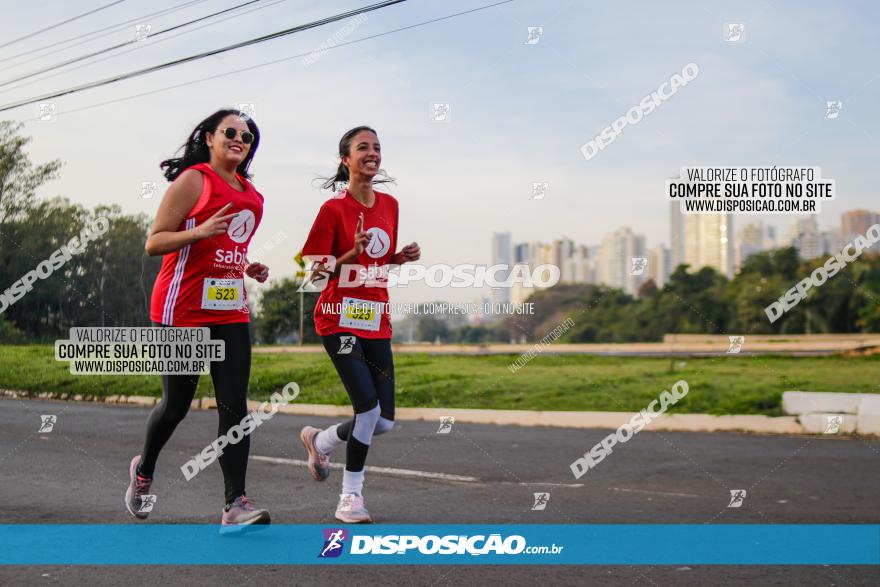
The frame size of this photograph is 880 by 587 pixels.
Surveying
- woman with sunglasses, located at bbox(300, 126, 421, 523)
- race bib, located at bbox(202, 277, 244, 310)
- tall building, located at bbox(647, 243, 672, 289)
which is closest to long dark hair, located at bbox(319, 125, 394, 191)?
woman with sunglasses, located at bbox(300, 126, 421, 523)

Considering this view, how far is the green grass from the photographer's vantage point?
14703 millimetres

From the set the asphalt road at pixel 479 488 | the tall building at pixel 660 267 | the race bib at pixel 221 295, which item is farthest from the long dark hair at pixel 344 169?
the tall building at pixel 660 267

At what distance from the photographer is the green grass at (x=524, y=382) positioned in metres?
14.7

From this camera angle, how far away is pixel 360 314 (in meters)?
5.53

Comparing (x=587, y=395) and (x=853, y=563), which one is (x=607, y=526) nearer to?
(x=853, y=563)

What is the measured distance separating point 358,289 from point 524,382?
12356 millimetres

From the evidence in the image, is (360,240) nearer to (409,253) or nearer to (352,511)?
(409,253)

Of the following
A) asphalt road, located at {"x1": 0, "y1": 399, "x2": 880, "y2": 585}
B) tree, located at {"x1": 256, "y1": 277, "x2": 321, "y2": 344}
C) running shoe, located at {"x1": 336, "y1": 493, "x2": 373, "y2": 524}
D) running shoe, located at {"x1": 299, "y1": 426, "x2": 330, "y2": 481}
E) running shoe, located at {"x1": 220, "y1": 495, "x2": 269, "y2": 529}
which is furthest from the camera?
tree, located at {"x1": 256, "y1": 277, "x2": 321, "y2": 344}

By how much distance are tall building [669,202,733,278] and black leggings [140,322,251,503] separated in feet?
85.3

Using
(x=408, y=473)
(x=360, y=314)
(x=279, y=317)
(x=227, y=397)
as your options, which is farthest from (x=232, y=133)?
(x=279, y=317)

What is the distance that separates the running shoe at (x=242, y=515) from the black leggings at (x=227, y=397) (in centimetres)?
4

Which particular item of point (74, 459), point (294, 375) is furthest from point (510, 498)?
point (294, 375)

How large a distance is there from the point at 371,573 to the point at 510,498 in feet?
7.98

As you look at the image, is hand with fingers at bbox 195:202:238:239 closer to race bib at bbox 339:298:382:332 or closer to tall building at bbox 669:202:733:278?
race bib at bbox 339:298:382:332
